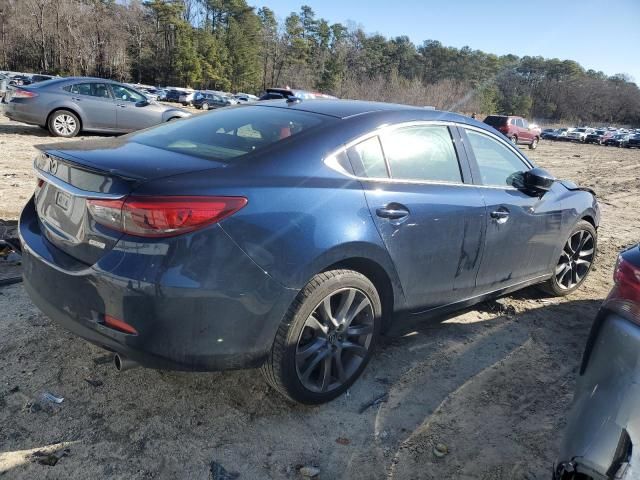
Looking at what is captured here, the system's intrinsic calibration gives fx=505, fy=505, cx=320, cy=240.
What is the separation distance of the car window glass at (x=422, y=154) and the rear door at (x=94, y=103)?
10612 millimetres

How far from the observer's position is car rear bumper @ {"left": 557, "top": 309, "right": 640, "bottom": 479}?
1620 mm

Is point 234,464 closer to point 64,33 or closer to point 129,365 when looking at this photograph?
point 129,365

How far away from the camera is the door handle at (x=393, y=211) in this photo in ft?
9.02

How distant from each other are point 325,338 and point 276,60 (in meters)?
97.1

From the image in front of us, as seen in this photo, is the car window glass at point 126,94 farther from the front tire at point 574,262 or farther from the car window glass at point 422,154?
the front tire at point 574,262

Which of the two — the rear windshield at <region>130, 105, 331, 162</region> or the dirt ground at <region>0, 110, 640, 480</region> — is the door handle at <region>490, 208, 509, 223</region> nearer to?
the dirt ground at <region>0, 110, 640, 480</region>

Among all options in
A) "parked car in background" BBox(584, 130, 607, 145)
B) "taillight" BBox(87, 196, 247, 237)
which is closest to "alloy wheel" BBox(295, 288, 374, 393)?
"taillight" BBox(87, 196, 247, 237)

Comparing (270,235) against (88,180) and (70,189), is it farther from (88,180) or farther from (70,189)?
(70,189)

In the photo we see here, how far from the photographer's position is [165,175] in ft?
7.33

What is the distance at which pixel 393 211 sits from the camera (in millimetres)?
2803

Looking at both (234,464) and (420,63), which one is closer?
(234,464)

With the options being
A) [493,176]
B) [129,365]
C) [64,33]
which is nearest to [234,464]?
[129,365]

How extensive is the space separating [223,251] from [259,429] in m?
1.01

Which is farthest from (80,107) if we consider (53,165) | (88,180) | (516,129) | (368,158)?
(516,129)
